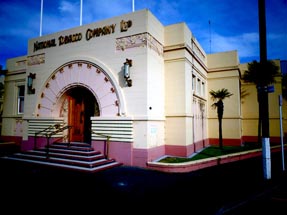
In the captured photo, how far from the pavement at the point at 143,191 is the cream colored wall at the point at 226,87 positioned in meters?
7.41

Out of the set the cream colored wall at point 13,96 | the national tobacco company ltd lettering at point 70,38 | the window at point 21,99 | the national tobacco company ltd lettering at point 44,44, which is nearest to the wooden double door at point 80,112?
the national tobacco company ltd lettering at point 70,38

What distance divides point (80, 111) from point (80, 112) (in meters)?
0.06

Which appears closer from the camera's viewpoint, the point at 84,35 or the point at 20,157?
the point at 20,157

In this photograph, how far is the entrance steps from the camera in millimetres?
8617

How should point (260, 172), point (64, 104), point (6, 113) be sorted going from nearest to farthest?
point (260, 172) < point (64, 104) < point (6, 113)

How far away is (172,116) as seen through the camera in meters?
11.2

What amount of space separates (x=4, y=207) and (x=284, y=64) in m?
26.4

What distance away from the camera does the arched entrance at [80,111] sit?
39.6ft

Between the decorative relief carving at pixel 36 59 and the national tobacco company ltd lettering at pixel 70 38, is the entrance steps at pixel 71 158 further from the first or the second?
the national tobacco company ltd lettering at pixel 70 38

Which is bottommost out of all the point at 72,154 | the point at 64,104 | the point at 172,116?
the point at 72,154

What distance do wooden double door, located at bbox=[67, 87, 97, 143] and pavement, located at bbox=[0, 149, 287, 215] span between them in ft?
10.5

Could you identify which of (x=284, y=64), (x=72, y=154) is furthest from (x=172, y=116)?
(x=284, y=64)

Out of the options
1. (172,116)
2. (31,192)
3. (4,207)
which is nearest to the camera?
(4,207)

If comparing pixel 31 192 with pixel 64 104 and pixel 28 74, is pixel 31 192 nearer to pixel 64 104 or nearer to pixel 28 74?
pixel 64 104
